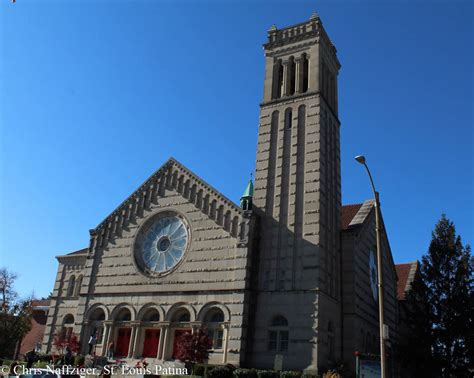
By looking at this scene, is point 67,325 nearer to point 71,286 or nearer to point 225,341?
point 71,286

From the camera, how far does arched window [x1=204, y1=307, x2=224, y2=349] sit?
106 ft

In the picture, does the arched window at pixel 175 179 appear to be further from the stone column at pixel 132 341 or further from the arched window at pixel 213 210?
the stone column at pixel 132 341

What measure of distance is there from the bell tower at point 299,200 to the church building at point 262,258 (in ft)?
0.30

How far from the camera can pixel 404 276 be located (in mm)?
54031

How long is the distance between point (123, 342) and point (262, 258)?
13.0m

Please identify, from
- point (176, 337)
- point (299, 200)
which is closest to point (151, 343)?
point (176, 337)

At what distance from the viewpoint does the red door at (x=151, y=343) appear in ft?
114

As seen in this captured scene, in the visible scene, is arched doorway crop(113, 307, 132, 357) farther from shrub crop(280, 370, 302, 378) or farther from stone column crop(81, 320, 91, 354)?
shrub crop(280, 370, 302, 378)

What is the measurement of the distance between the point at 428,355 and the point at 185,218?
22023 millimetres

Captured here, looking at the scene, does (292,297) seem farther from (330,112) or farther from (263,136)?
(330,112)

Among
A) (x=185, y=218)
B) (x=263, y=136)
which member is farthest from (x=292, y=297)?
(x=263, y=136)

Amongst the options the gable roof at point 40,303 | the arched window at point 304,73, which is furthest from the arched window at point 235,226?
the gable roof at point 40,303

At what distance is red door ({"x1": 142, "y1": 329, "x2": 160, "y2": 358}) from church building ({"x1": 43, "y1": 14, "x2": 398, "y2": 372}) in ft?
0.24

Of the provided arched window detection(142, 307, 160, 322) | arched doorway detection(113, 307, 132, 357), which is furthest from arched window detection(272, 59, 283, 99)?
arched doorway detection(113, 307, 132, 357)
